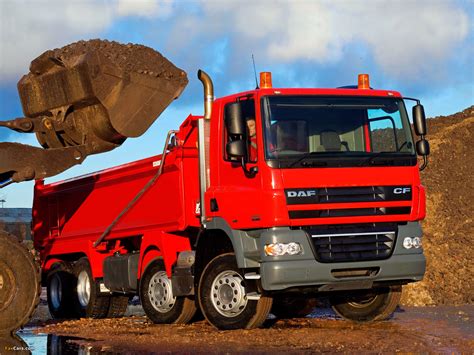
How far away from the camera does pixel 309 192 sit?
1209 cm

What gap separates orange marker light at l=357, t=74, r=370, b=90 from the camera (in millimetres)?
13352

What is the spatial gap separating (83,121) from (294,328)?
416 centimetres

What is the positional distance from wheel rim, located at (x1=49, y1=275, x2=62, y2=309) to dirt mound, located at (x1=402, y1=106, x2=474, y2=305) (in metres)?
6.65

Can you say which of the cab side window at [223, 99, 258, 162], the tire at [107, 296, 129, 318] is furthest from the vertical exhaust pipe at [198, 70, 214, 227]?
the tire at [107, 296, 129, 318]

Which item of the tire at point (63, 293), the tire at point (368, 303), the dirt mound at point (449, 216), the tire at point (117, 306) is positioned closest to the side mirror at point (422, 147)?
the tire at point (368, 303)

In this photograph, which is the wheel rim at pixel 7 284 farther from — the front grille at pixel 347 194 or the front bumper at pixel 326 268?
the front grille at pixel 347 194

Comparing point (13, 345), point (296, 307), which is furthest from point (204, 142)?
point (13, 345)

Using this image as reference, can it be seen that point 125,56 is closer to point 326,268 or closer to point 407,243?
point 326,268

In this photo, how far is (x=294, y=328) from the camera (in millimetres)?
13031

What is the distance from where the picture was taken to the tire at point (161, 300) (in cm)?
1420

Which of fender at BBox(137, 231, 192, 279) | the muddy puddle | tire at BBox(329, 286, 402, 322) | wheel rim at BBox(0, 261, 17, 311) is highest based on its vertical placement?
fender at BBox(137, 231, 192, 279)

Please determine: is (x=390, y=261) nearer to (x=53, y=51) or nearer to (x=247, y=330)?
(x=247, y=330)

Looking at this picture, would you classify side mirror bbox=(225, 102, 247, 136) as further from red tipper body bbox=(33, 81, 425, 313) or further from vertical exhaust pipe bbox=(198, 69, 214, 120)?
vertical exhaust pipe bbox=(198, 69, 214, 120)

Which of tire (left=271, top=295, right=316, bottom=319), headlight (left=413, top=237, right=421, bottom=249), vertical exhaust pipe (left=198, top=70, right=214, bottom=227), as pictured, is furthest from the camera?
tire (left=271, top=295, right=316, bottom=319)
